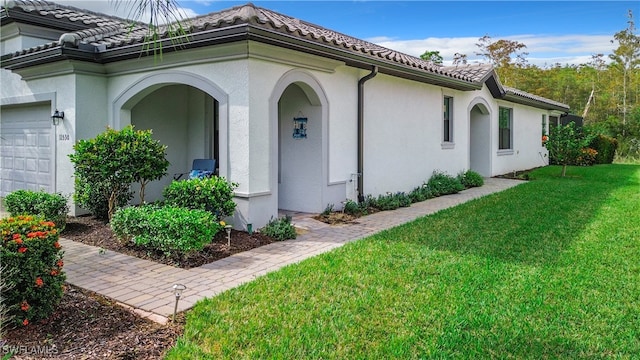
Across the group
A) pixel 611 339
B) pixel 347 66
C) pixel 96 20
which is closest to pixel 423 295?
pixel 611 339

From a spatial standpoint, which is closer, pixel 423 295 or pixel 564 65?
pixel 423 295

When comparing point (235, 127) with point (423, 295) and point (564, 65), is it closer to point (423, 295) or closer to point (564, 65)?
point (423, 295)

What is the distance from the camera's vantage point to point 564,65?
4916 cm

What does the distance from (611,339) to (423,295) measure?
5.51ft

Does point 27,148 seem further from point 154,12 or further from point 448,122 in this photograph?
point 448,122

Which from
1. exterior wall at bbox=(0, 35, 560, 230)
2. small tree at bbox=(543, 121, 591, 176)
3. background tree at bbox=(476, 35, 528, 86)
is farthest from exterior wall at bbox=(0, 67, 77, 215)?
background tree at bbox=(476, 35, 528, 86)

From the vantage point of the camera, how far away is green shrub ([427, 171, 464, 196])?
13198 mm

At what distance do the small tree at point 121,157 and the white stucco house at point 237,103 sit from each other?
1.17 meters

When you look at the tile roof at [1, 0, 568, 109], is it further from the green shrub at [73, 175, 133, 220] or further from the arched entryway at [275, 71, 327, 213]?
the green shrub at [73, 175, 133, 220]

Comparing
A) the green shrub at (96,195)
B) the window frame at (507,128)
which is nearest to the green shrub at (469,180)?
the window frame at (507,128)

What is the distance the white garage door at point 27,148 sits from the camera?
1060 cm

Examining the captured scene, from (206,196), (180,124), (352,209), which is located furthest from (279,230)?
(180,124)

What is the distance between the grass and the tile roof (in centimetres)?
356

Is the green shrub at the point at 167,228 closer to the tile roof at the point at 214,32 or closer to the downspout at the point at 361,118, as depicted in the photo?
the tile roof at the point at 214,32
